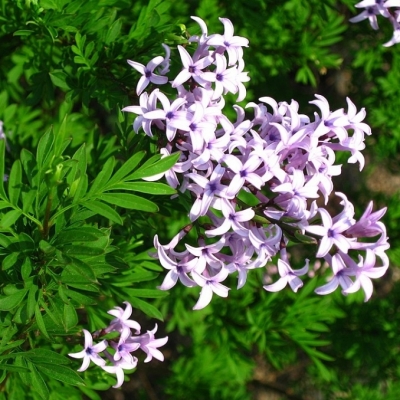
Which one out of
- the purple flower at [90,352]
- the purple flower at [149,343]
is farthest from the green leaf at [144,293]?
the purple flower at [90,352]

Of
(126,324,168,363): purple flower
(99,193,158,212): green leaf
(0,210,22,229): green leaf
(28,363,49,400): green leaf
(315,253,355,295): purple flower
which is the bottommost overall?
(126,324,168,363): purple flower

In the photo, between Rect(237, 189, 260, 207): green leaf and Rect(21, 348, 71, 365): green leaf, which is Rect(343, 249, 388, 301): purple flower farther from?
Rect(21, 348, 71, 365): green leaf

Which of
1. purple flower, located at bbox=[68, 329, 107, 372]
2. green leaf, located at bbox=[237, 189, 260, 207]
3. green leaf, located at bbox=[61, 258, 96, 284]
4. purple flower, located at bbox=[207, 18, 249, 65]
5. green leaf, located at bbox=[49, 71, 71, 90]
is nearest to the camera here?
green leaf, located at bbox=[61, 258, 96, 284]

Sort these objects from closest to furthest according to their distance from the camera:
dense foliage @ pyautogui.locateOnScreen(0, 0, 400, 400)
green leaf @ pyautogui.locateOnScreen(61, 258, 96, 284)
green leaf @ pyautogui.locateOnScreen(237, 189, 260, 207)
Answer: green leaf @ pyautogui.locateOnScreen(61, 258, 96, 284) → dense foliage @ pyautogui.locateOnScreen(0, 0, 400, 400) → green leaf @ pyautogui.locateOnScreen(237, 189, 260, 207)

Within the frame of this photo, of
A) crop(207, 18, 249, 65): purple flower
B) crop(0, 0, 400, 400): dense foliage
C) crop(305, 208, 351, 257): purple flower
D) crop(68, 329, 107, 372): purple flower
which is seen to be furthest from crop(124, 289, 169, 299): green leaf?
crop(207, 18, 249, 65): purple flower

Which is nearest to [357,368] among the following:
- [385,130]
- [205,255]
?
[385,130]

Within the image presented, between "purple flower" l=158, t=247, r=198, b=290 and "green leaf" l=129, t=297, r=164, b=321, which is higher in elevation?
"purple flower" l=158, t=247, r=198, b=290

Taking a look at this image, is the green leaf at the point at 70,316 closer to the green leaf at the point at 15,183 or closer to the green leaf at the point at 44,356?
the green leaf at the point at 44,356

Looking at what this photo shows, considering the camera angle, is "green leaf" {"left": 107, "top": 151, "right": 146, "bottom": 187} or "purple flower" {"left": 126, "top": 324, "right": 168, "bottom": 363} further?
"purple flower" {"left": 126, "top": 324, "right": 168, "bottom": 363}
